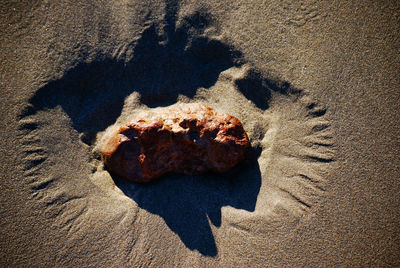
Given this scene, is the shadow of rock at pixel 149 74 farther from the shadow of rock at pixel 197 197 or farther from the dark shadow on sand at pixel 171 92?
the shadow of rock at pixel 197 197

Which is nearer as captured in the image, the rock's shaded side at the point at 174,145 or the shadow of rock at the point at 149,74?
the rock's shaded side at the point at 174,145

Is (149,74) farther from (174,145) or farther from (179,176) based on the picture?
(179,176)

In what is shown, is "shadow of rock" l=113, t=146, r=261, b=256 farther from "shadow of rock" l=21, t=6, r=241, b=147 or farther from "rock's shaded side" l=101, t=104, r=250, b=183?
"shadow of rock" l=21, t=6, r=241, b=147

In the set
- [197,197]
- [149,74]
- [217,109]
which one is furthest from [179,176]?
[149,74]

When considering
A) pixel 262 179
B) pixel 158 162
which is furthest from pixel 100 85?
pixel 262 179

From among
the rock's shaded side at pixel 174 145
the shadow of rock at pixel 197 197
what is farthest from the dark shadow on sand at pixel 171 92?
the rock's shaded side at pixel 174 145

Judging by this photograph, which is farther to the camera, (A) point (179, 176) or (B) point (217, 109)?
(B) point (217, 109)

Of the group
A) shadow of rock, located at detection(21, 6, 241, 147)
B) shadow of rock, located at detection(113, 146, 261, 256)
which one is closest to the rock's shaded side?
shadow of rock, located at detection(113, 146, 261, 256)

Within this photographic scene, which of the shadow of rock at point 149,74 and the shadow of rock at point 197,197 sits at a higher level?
the shadow of rock at point 149,74
